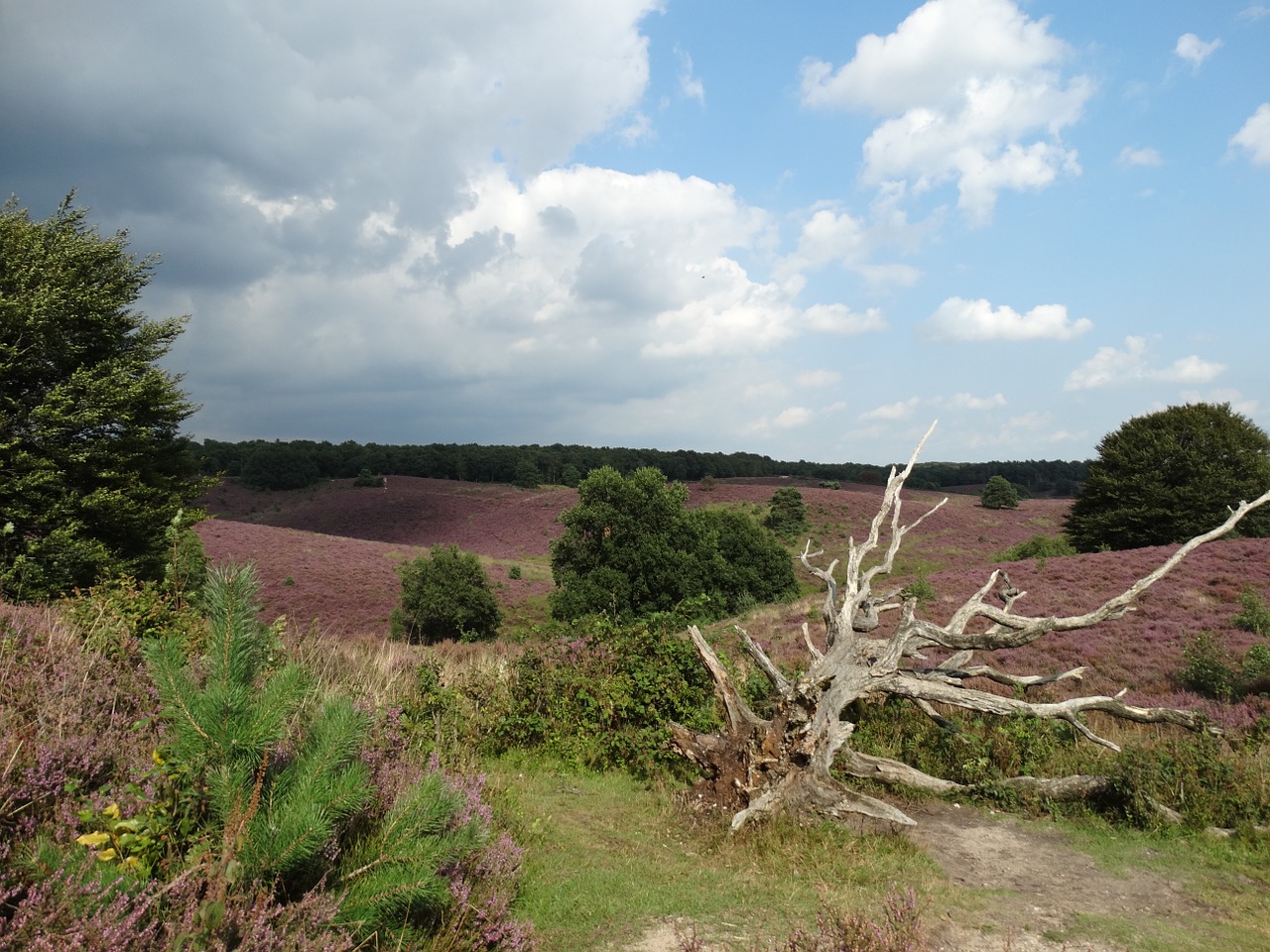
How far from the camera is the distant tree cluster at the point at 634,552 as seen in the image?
2797 centimetres

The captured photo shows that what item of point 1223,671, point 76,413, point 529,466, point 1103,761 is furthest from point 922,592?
point 529,466

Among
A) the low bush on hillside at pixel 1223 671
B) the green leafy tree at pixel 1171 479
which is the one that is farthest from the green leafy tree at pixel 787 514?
the low bush on hillside at pixel 1223 671

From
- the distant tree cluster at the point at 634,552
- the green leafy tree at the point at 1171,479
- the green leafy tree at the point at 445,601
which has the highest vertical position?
the green leafy tree at the point at 1171,479

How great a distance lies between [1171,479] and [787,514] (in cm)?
2605

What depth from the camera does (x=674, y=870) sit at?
18.9ft

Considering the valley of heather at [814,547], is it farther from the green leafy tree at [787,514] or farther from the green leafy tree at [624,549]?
the green leafy tree at [624,549]

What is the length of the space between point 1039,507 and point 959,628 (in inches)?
2461

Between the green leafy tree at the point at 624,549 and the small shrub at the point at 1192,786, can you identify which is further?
the green leafy tree at the point at 624,549

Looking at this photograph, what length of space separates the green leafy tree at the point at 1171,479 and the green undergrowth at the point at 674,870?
28653 mm

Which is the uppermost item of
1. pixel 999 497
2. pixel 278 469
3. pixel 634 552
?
pixel 278 469

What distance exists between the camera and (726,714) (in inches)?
329

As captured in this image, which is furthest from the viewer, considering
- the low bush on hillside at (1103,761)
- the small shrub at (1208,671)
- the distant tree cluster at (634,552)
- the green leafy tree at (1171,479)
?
the green leafy tree at (1171,479)

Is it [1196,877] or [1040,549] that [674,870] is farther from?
[1040,549]

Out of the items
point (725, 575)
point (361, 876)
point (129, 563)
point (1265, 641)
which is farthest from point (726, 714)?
point (725, 575)
